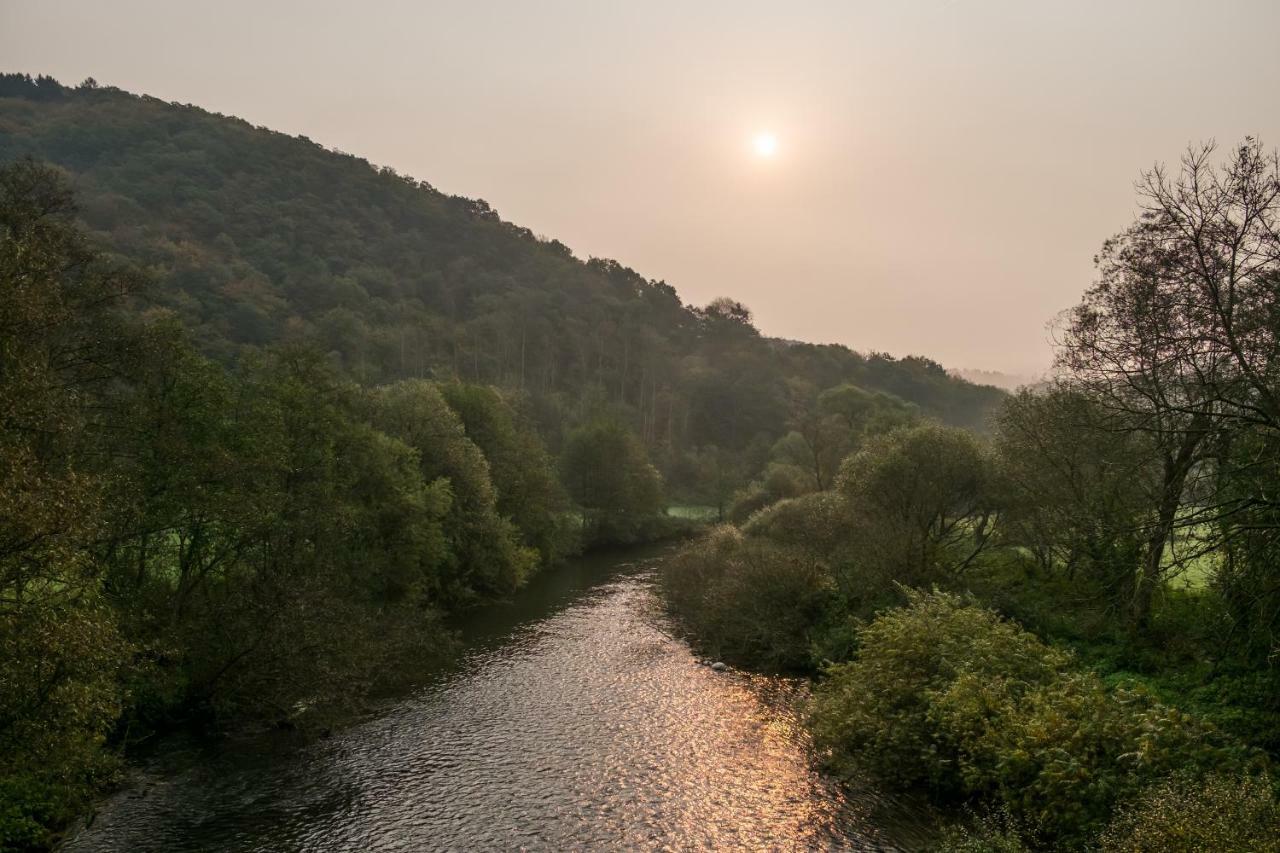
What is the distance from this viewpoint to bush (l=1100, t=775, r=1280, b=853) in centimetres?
1030

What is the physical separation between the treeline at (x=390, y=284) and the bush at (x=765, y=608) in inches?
2009

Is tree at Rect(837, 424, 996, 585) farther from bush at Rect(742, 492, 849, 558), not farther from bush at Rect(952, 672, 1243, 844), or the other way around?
bush at Rect(952, 672, 1243, 844)

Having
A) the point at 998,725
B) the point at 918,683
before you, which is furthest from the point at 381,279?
the point at 998,725

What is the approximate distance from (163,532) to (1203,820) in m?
27.0

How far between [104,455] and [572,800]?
52.7 ft

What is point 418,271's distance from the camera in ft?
387

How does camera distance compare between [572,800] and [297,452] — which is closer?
[572,800]

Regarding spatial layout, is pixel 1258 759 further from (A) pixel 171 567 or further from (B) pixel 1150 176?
(A) pixel 171 567

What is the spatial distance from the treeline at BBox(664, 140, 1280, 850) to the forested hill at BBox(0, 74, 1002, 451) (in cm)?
5323

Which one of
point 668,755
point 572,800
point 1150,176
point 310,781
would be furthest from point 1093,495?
point 310,781

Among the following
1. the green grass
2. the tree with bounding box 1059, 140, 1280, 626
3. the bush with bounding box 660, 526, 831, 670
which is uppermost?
the tree with bounding box 1059, 140, 1280, 626

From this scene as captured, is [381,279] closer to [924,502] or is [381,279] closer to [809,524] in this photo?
[809,524]

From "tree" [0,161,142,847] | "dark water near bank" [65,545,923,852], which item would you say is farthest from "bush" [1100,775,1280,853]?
"tree" [0,161,142,847]

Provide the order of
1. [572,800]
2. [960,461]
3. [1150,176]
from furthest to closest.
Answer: [960,461] → [572,800] → [1150,176]
